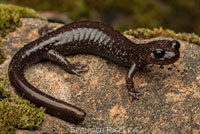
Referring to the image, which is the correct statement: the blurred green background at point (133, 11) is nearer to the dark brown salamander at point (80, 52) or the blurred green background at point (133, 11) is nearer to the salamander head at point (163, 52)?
the dark brown salamander at point (80, 52)

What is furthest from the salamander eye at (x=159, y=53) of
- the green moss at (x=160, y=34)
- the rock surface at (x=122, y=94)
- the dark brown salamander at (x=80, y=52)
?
the green moss at (x=160, y=34)

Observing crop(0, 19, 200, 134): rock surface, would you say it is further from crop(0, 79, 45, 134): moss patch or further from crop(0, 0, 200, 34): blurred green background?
crop(0, 0, 200, 34): blurred green background

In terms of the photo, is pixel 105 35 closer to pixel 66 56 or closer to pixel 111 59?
pixel 111 59

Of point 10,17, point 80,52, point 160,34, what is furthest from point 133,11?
point 10,17

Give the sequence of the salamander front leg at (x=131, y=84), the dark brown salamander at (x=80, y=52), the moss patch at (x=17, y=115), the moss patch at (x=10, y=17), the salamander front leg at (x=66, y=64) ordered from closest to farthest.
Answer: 1. the moss patch at (x=17, y=115)
2. the dark brown salamander at (x=80, y=52)
3. the salamander front leg at (x=131, y=84)
4. the salamander front leg at (x=66, y=64)
5. the moss patch at (x=10, y=17)

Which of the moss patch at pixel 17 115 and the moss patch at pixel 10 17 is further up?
the moss patch at pixel 10 17

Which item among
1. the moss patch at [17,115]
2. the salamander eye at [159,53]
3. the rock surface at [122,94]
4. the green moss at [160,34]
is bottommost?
the moss patch at [17,115]
